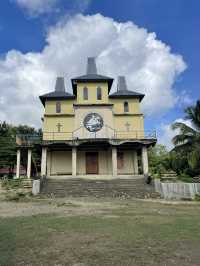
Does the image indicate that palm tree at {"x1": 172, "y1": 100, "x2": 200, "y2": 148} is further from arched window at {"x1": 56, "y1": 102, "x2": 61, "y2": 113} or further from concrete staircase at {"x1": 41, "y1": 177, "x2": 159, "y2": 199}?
arched window at {"x1": 56, "y1": 102, "x2": 61, "y2": 113}

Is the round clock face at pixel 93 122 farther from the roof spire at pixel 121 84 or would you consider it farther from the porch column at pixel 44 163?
the roof spire at pixel 121 84

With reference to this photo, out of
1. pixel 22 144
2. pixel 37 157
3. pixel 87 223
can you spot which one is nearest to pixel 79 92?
pixel 22 144

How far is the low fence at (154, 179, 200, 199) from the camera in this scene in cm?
1823

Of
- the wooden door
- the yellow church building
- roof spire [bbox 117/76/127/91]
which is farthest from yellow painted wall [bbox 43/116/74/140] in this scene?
roof spire [bbox 117/76/127/91]

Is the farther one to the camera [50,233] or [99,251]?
[50,233]

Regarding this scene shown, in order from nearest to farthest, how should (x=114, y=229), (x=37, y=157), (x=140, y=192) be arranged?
(x=114, y=229) → (x=140, y=192) → (x=37, y=157)

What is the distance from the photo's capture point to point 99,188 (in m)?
19.5

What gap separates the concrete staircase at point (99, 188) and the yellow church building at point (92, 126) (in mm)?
4889

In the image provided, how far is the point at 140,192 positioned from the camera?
741 inches

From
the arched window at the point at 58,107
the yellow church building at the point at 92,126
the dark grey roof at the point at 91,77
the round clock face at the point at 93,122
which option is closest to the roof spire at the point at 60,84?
the dark grey roof at the point at 91,77

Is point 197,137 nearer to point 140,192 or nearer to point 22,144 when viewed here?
point 140,192

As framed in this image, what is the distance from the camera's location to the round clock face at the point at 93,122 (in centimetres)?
2647

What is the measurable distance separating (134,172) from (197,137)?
23.0 ft

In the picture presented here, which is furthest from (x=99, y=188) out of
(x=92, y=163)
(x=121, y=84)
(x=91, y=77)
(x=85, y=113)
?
(x=121, y=84)
